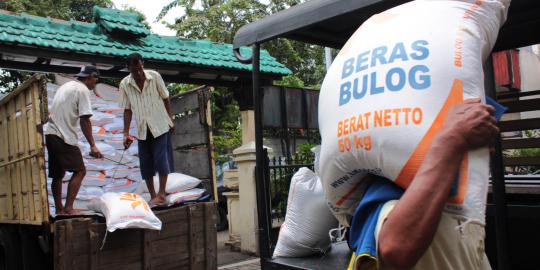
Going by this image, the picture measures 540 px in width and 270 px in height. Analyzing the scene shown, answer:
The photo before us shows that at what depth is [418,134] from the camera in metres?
1.32

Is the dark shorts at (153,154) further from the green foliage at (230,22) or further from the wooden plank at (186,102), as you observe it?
the green foliage at (230,22)

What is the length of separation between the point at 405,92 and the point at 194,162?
5.11 m

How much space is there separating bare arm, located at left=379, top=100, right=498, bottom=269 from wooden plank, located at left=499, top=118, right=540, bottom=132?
78.9 inches

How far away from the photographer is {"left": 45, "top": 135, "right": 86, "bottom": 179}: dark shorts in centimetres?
495

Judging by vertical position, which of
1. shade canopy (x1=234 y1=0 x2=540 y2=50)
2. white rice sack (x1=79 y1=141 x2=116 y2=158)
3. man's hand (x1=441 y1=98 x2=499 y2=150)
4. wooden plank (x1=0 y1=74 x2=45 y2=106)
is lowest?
man's hand (x1=441 y1=98 x2=499 y2=150)

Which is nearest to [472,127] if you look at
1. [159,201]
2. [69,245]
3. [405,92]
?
[405,92]

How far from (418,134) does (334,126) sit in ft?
1.04

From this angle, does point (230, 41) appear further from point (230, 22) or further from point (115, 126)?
point (115, 126)

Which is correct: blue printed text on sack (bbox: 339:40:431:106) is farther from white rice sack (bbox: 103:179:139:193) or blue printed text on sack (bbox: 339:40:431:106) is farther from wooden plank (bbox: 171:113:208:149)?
white rice sack (bbox: 103:179:139:193)

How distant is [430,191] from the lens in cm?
118

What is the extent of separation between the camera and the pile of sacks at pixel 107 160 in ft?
19.8

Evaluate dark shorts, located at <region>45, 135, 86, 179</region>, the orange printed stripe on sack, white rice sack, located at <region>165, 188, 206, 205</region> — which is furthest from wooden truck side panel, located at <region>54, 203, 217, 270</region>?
the orange printed stripe on sack

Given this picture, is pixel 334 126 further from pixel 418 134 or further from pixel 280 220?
pixel 280 220

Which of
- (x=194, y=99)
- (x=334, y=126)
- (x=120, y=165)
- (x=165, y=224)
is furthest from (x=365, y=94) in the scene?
(x=120, y=165)
